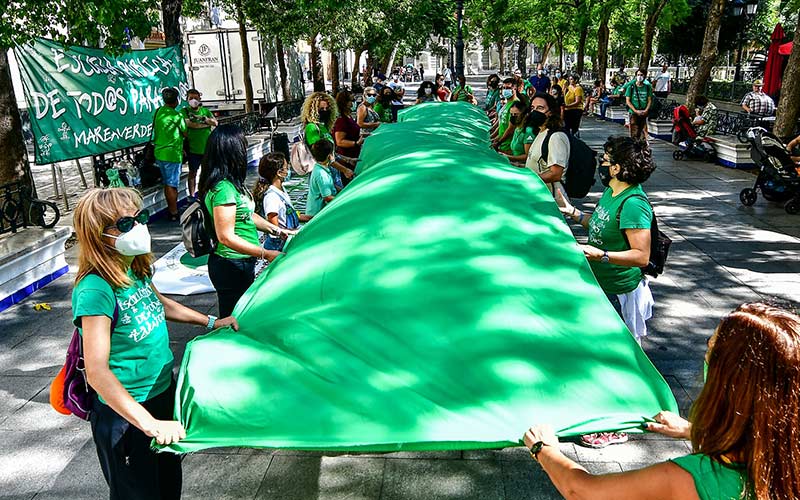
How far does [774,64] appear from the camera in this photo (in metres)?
18.6

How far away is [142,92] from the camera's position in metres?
10.8

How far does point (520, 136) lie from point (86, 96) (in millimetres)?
6191

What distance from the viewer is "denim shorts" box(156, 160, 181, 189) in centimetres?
1015

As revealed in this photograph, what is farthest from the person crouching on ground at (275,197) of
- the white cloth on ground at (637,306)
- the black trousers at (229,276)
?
the white cloth on ground at (637,306)

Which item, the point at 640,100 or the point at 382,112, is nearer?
the point at 382,112

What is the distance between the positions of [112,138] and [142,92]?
1.27m

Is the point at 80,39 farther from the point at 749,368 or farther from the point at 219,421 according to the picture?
the point at 749,368

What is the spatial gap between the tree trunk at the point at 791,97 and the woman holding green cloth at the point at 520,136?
7.00 meters

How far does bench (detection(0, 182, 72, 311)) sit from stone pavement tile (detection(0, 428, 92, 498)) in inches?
115

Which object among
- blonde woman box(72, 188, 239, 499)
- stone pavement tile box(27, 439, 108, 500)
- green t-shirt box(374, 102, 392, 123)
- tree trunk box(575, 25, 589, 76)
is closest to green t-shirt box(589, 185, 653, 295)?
blonde woman box(72, 188, 239, 499)

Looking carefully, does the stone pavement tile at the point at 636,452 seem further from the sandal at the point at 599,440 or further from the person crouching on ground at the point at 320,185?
the person crouching on ground at the point at 320,185

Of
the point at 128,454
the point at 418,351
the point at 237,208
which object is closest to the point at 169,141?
the point at 237,208

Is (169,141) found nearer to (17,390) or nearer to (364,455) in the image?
(17,390)

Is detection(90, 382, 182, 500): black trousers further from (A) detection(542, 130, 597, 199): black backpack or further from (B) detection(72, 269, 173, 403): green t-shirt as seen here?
(A) detection(542, 130, 597, 199): black backpack
